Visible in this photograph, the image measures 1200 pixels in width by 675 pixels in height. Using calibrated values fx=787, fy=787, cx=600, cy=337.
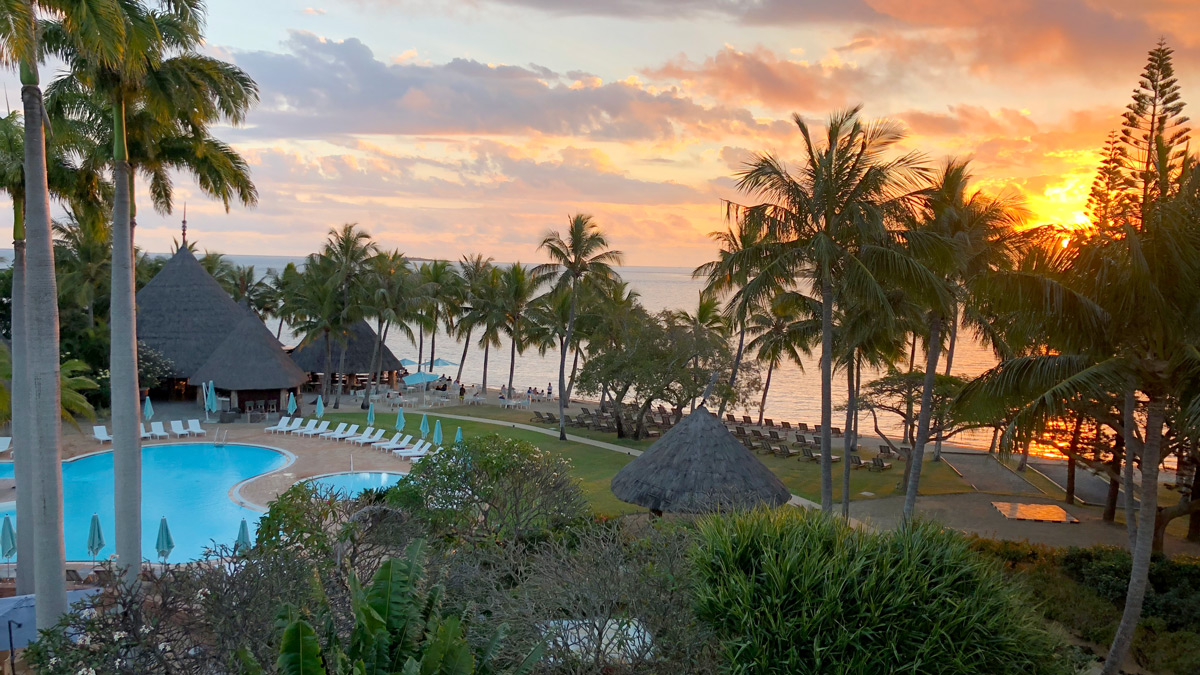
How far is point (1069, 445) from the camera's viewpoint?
18.5 m

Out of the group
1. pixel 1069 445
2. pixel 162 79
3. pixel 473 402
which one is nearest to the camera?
pixel 162 79

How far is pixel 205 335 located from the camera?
33.1 meters

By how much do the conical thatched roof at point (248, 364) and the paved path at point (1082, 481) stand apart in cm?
2736

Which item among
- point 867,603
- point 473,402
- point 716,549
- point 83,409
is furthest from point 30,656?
point 473,402

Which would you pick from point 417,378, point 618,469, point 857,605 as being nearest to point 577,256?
point 618,469

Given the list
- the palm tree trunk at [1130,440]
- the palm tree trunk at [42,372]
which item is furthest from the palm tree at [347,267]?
the palm tree trunk at [1130,440]

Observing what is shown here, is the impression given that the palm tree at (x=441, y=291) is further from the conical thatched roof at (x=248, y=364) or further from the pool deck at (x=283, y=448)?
the pool deck at (x=283, y=448)

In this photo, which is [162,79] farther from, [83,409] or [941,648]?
[941,648]

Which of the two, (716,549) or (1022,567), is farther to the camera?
(1022,567)

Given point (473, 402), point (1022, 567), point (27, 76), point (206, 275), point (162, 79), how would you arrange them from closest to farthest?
point (27, 76), point (162, 79), point (1022, 567), point (206, 275), point (473, 402)

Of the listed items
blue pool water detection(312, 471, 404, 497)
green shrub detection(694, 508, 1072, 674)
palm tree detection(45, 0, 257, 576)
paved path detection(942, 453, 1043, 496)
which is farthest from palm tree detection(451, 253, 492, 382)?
green shrub detection(694, 508, 1072, 674)

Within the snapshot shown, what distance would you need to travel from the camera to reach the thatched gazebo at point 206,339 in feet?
102

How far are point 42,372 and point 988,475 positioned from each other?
2437 centimetres

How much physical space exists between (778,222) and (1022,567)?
7.80m
